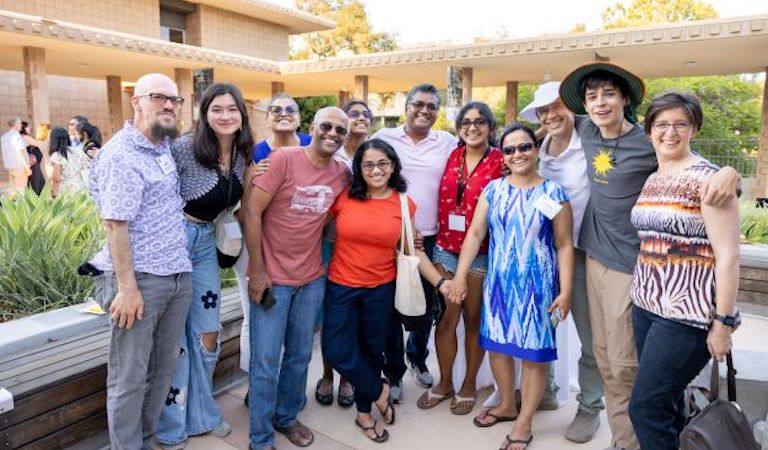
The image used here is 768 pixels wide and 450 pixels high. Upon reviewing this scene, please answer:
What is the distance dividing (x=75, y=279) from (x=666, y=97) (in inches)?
157

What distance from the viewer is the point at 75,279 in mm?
3975

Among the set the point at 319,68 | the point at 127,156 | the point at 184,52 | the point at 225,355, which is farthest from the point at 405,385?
the point at 319,68

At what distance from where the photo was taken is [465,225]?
3322mm

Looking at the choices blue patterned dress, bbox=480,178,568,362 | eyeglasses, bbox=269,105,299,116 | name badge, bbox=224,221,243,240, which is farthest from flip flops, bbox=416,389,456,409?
eyeglasses, bbox=269,105,299,116

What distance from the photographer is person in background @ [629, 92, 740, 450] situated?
2105 mm

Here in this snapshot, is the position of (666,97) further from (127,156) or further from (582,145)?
(127,156)

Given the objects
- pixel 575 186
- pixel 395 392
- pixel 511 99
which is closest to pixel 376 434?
pixel 395 392

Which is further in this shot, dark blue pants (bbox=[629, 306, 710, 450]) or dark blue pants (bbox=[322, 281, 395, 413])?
dark blue pants (bbox=[322, 281, 395, 413])

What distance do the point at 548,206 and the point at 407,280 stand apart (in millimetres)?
880

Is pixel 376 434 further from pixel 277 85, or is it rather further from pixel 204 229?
pixel 277 85

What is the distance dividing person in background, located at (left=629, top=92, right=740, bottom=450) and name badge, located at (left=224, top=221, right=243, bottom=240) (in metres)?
2.02

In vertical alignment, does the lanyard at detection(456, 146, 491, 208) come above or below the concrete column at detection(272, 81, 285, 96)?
below

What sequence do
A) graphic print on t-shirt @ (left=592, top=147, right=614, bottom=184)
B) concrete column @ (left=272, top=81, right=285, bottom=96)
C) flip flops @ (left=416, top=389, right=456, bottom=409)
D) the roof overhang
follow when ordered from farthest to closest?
1. the roof overhang
2. concrete column @ (left=272, top=81, right=285, bottom=96)
3. flip flops @ (left=416, top=389, right=456, bottom=409)
4. graphic print on t-shirt @ (left=592, top=147, right=614, bottom=184)

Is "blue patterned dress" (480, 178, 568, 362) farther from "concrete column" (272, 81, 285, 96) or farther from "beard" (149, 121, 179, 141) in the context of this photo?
"concrete column" (272, 81, 285, 96)
